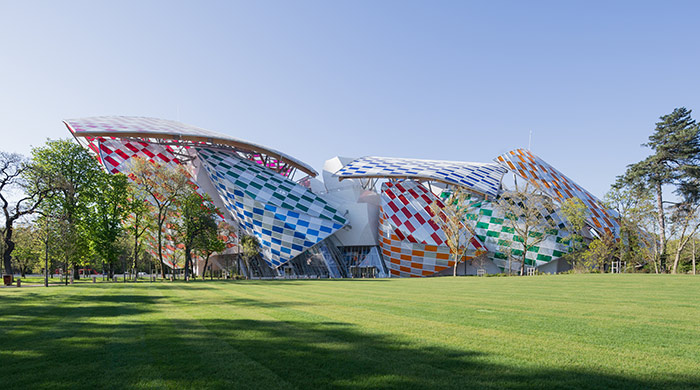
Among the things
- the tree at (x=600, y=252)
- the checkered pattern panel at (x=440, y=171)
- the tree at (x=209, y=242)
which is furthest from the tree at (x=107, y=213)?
the tree at (x=600, y=252)

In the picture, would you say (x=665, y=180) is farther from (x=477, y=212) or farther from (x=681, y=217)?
(x=477, y=212)

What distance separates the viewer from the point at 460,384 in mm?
3803

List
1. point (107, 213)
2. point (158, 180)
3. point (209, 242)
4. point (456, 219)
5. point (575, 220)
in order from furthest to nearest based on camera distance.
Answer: point (456, 219)
point (575, 220)
point (209, 242)
point (158, 180)
point (107, 213)

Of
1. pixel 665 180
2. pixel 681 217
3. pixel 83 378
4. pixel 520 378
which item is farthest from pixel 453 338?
pixel 665 180

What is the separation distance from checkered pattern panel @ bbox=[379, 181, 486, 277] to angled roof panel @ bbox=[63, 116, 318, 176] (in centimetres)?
1628

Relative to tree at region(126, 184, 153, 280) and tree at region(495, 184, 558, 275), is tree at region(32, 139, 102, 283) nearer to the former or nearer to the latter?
tree at region(126, 184, 153, 280)

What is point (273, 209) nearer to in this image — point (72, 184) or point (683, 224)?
point (72, 184)

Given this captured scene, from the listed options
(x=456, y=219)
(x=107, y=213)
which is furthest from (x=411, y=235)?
(x=107, y=213)

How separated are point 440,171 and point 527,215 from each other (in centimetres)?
1076

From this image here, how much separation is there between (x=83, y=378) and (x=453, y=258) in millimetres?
42824

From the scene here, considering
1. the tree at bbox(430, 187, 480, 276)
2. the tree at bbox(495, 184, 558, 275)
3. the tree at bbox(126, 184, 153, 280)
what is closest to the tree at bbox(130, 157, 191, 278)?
the tree at bbox(126, 184, 153, 280)

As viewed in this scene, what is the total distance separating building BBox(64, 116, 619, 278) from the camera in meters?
42.7

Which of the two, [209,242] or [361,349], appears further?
[209,242]

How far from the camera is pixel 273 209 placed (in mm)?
43469
